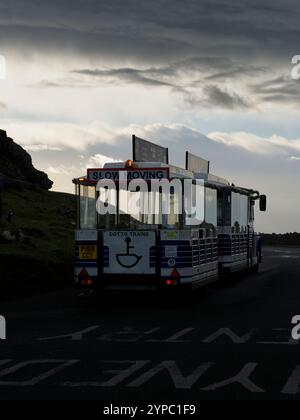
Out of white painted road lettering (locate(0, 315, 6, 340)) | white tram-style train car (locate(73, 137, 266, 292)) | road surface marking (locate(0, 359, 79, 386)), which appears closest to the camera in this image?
road surface marking (locate(0, 359, 79, 386))

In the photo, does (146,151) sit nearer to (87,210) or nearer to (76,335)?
(87,210)

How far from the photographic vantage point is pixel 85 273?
1861 cm

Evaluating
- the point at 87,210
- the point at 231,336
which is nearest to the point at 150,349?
the point at 231,336

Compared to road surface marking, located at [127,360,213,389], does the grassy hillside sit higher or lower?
higher

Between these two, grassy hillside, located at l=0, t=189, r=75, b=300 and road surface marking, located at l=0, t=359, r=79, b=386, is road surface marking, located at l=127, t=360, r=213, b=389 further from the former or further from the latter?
grassy hillside, located at l=0, t=189, r=75, b=300

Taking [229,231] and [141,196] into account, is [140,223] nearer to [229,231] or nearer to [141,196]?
[141,196]

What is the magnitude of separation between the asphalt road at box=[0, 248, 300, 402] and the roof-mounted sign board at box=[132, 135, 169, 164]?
12.3 feet

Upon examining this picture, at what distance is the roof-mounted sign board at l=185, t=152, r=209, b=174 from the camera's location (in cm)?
2279

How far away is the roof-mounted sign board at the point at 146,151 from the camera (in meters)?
19.9

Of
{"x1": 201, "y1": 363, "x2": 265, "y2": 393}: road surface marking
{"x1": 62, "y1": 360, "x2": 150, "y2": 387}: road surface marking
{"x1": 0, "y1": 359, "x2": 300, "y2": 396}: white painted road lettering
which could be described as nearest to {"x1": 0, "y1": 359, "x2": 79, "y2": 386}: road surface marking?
{"x1": 0, "y1": 359, "x2": 300, "y2": 396}: white painted road lettering

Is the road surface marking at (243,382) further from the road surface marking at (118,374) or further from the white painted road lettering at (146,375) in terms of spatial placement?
the road surface marking at (118,374)
